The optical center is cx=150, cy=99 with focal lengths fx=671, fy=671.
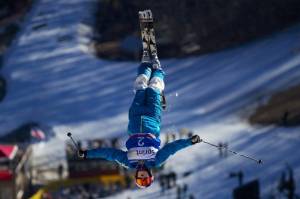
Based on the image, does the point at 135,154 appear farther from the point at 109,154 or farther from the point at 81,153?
the point at 81,153

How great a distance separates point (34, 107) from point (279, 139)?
14839 mm

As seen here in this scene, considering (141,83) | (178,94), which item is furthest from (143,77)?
(178,94)

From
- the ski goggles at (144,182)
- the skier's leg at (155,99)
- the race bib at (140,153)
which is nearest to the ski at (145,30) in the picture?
the skier's leg at (155,99)

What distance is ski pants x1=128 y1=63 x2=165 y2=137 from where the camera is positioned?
1413 cm

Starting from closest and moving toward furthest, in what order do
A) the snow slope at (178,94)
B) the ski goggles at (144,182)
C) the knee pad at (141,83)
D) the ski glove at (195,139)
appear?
the ski glove at (195,139), the ski goggles at (144,182), the knee pad at (141,83), the snow slope at (178,94)

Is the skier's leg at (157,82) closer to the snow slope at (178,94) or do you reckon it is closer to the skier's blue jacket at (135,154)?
the skier's blue jacket at (135,154)

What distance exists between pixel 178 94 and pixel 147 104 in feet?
74.2

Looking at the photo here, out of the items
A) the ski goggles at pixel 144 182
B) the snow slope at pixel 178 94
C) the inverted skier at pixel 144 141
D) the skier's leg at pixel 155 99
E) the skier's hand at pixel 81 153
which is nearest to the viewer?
the skier's hand at pixel 81 153

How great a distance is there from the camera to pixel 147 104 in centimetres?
1462

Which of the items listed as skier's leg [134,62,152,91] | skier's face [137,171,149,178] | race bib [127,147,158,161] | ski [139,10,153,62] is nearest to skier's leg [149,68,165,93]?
skier's leg [134,62,152,91]

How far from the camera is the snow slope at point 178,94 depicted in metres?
28.9

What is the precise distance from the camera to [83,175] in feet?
95.5

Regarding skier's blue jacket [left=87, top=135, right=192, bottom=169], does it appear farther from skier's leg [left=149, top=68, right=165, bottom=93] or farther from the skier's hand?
skier's leg [left=149, top=68, right=165, bottom=93]

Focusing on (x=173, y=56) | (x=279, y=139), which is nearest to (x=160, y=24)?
(x=173, y=56)
